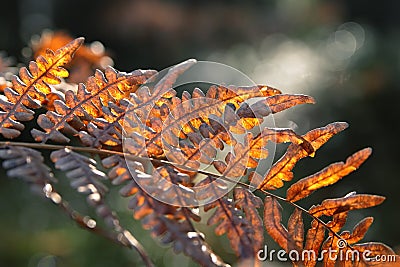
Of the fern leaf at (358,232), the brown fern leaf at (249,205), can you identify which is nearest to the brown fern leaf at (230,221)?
the brown fern leaf at (249,205)

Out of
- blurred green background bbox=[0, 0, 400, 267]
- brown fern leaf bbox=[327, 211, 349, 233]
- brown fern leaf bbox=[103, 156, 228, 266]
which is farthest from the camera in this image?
blurred green background bbox=[0, 0, 400, 267]

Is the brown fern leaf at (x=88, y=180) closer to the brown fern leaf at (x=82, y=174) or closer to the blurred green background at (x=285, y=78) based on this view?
the brown fern leaf at (x=82, y=174)

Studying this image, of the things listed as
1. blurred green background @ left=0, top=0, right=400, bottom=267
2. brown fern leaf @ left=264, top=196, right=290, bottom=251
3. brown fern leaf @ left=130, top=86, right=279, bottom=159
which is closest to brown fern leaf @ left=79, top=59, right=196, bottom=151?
brown fern leaf @ left=130, top=86, right=279, bottom=159

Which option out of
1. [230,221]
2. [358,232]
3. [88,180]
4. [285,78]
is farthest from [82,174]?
[285,78]

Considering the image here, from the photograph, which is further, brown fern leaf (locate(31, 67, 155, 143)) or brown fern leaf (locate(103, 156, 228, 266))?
brown fern leaf (locate(31, 67, 155, 143))

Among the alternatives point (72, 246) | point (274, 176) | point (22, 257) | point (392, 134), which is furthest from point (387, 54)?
point (274, 176)

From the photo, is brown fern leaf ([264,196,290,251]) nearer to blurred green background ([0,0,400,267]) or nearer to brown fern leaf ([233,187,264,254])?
brown fern leaf ([233,187,264,254])

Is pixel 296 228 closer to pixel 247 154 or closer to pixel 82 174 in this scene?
pixel 247 154
